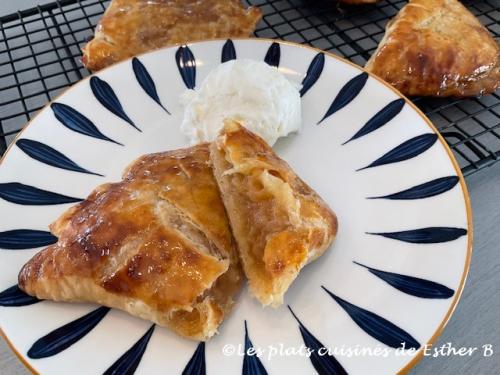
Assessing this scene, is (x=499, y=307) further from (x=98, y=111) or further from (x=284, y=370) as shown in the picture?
(x=98, y=111)

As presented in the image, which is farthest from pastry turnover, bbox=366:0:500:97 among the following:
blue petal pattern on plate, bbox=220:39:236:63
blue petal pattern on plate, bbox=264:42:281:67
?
blue petal pattern on plate, bbox=220:39:236:63

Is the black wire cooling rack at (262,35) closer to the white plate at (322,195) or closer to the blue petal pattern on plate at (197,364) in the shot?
the white plate at (322,195)

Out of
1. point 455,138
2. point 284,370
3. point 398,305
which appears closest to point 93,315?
point 284,370

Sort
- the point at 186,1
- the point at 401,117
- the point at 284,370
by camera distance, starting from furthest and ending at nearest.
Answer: the point at 186,1 < the point at 401,117 < the point at 284,370

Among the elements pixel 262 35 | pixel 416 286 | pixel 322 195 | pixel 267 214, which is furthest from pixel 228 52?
pixel 416 286

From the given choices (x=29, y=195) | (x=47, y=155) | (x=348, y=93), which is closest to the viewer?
(x=29, y=195)

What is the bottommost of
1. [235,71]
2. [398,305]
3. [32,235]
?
[32,235]

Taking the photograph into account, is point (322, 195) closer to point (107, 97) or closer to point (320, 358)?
point (320, 358)
